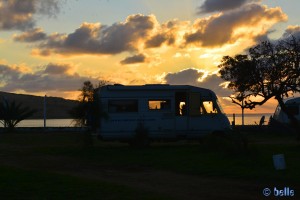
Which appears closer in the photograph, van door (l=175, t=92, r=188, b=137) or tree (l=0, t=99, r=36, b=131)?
van door (l=175, t=92, r=188, b=137)

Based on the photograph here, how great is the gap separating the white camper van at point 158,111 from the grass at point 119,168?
5.14 ft

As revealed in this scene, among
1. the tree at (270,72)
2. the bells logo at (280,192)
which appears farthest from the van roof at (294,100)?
the bells logo at (280,192)

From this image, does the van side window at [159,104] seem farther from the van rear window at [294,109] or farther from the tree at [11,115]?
the tree at [11,115]

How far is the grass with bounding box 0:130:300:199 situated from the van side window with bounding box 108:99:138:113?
1.85 metres

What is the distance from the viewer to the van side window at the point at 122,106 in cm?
2480

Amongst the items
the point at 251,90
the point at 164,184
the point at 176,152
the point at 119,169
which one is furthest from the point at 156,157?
the point at 251,90

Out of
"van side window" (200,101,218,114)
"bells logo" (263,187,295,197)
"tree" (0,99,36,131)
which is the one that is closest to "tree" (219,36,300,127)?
"van side window" (200,101,218,114)

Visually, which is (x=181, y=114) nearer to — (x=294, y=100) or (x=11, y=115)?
(x=294, y=100)

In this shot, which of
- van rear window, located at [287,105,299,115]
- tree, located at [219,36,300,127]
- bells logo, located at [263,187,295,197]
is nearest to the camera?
bells logo, located at [263,187,295,197]

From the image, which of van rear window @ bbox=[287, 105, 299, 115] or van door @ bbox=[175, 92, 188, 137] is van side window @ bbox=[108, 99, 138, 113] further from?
van rear window @ bbox=[287, 105, 299, 115]

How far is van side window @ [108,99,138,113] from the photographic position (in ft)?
81.4

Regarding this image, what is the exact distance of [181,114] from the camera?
25125mm

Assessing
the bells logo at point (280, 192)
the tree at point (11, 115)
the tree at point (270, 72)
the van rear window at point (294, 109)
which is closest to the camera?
the bells logo at point (280, 192)

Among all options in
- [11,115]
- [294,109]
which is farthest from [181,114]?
[11,115]
